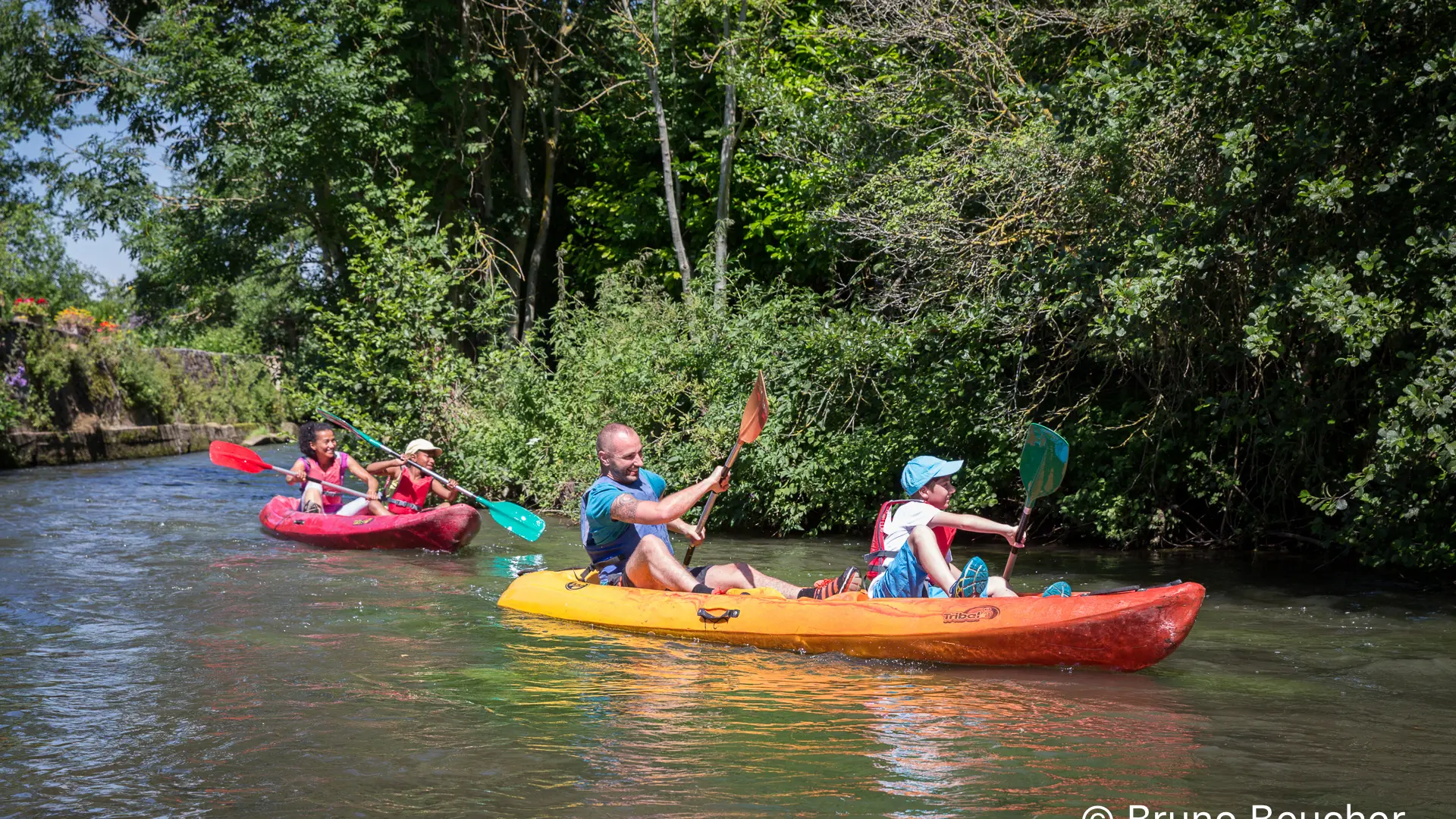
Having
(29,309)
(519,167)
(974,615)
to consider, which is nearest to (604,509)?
(974,615)

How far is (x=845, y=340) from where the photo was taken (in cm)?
1080

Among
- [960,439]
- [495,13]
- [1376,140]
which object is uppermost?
[495,13]

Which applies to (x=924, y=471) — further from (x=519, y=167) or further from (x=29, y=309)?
(x=29, y=309)

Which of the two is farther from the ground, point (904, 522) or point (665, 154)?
point (665, 154)

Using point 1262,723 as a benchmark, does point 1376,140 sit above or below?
above

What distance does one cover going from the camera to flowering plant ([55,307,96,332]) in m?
19.8

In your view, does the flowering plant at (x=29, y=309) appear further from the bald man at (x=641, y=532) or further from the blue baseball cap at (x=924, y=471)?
the blue baseball cap at (x=924, y=471)

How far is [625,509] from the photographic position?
21.7ft

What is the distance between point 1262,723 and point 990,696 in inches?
43.8

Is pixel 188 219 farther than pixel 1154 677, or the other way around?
pixel 188 219

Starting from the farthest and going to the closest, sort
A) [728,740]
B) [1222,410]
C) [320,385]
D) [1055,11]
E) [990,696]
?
[320,385] < [1055,11] < [1222,410] < [990,696] < [728,740]

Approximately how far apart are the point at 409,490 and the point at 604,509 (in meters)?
5.00

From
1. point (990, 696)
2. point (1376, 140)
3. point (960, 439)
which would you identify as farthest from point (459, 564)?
point (1376, 140)

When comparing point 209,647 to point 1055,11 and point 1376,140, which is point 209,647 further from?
point 1055,11
